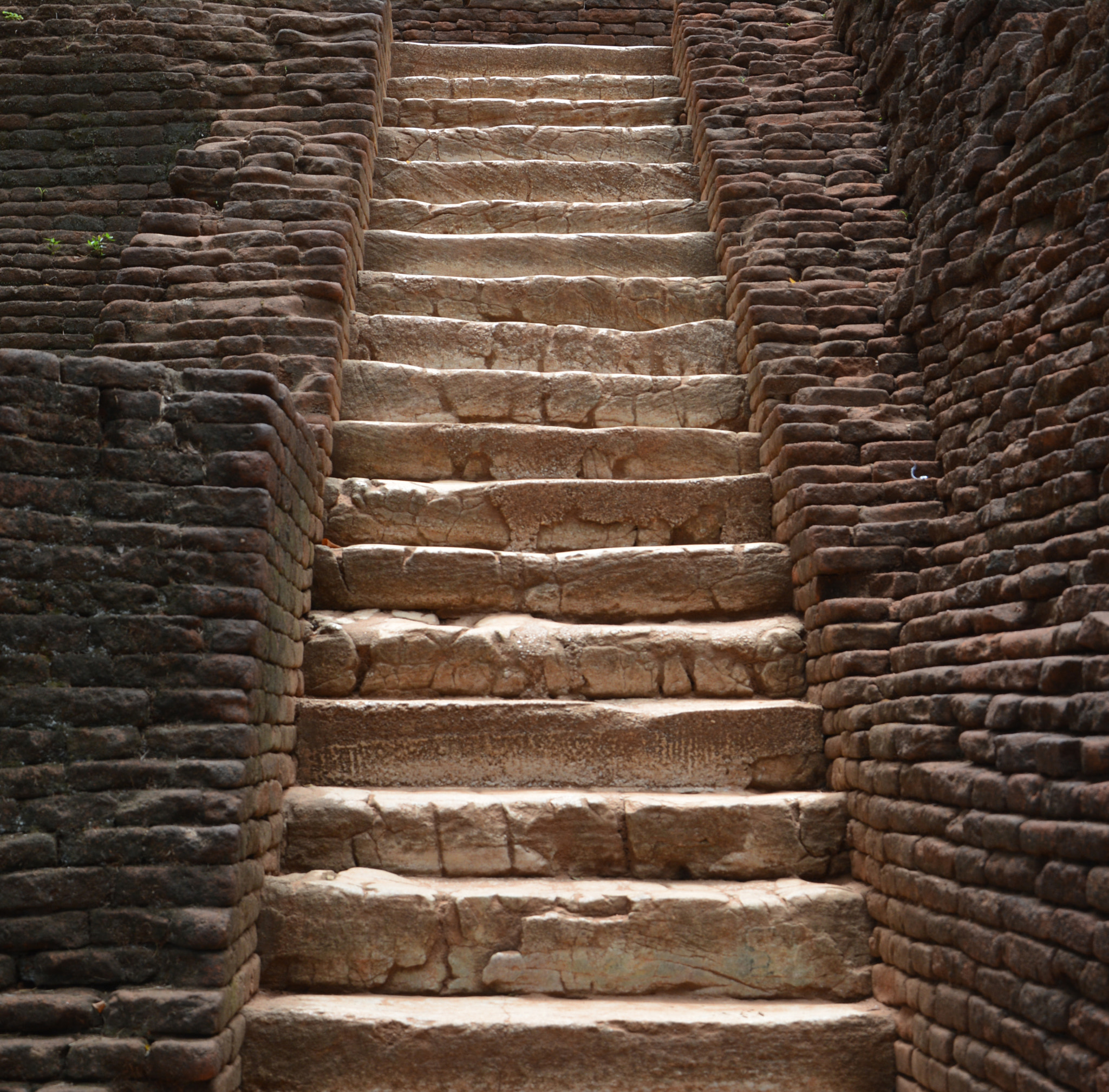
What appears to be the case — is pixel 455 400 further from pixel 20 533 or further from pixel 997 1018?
pixel 997 1018

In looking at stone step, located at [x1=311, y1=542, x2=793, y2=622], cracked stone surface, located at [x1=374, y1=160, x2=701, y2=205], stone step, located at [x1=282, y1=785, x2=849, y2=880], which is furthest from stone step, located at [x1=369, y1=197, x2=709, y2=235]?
stone step, located at [x1=282, y1=785, x2=849, y2=880]

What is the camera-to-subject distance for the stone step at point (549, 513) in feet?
12.9

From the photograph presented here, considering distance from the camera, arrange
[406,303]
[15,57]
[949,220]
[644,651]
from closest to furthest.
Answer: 1. [644,651]
2. [949,220]
3. [406,303]
4. [15,57]

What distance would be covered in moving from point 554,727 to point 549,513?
3.13 ft

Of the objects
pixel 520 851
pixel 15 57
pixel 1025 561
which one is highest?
pixel 15 57

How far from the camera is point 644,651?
3.57 metres

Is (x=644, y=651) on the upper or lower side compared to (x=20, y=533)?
lower

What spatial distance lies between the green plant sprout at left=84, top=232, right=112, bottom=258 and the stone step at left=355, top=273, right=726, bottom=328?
1.28 meters

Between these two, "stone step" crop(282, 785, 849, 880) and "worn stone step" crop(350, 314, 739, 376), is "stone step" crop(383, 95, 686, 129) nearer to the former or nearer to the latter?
"worn stone step" crop(350, 314, 739, 376)

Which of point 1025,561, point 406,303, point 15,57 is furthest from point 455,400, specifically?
point 15,57

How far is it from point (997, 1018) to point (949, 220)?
9.21 feet

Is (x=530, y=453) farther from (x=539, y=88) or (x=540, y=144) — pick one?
(x=539, y=88)

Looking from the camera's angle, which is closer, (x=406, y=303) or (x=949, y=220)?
(x=949, y=220)

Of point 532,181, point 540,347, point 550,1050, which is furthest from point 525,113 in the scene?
point 550,1050
